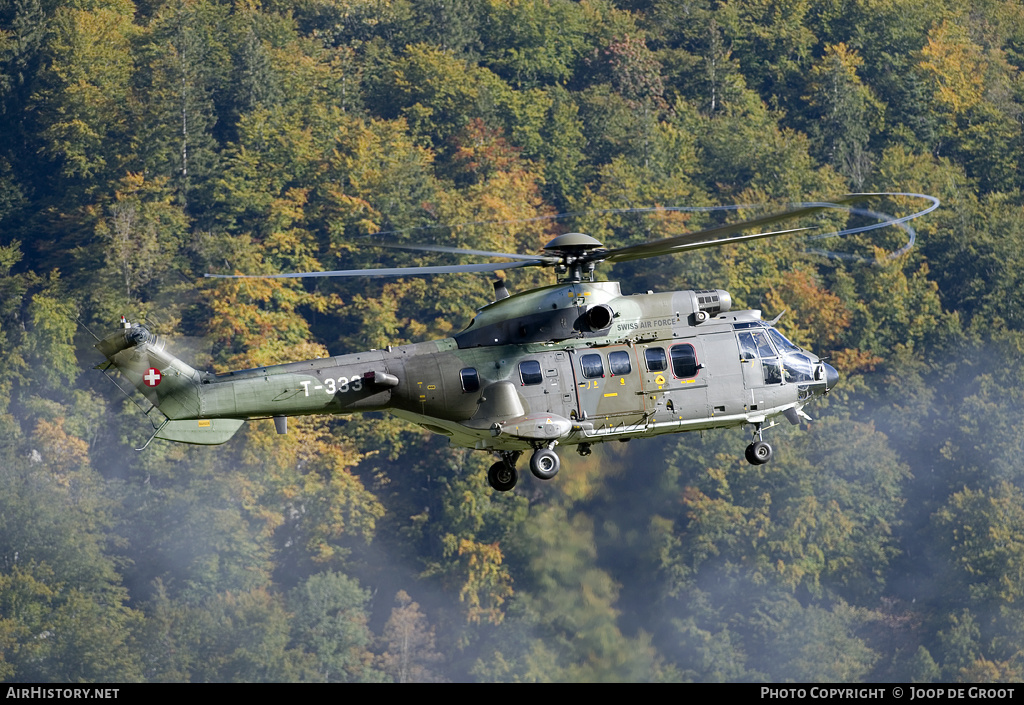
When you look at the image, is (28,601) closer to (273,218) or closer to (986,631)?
(273,218)

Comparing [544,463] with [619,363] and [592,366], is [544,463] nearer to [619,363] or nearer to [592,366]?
[592,366]

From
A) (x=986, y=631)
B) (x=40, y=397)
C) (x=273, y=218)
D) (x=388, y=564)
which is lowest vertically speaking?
(x=986, y=631)

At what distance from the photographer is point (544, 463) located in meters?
30.4

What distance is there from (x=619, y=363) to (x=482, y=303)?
58.4 meters

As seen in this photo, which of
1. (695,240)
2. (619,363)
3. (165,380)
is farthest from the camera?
(619,363)

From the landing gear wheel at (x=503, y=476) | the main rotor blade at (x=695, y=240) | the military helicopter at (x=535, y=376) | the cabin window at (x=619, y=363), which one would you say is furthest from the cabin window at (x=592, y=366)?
the landing gear wheel at (x=503, y=476)

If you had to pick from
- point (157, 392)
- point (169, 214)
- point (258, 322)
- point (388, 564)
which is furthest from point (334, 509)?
point (157, 392)

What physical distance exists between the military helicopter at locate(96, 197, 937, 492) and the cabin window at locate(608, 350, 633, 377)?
18 millimetres

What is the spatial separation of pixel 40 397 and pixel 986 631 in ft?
166

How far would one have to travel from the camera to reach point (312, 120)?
10881cm

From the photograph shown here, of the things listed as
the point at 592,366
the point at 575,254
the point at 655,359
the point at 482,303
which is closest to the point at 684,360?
the point at 655,359

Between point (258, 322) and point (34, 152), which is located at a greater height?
point (34, 152)
